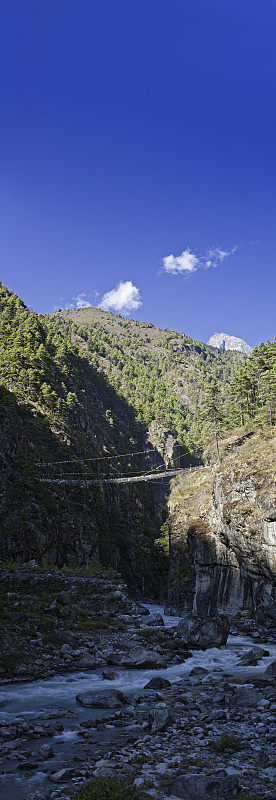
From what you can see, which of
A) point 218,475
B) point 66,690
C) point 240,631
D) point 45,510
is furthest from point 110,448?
point 66,690

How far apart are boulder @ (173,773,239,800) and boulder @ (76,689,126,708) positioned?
614 centimetres

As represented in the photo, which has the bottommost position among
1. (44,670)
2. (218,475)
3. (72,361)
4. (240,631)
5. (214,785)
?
(240,631)

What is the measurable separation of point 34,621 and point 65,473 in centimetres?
3748

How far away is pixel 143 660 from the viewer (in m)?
18.0

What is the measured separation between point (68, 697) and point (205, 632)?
39.4 feet

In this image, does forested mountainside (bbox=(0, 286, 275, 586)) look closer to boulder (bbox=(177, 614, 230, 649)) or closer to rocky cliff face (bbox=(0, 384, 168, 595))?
rocky cliff face (bbox=(0, 384, 168, 595))

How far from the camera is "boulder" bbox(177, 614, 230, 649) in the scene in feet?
73.6

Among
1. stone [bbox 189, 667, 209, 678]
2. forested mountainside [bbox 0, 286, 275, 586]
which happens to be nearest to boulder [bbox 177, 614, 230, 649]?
stone [bbox 189, 667, 209, 678]

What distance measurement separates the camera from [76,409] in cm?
7488

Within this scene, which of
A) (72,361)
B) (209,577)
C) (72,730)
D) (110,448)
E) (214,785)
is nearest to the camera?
(214,785)

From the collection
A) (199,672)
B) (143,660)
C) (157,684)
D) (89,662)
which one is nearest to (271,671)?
(199,672)

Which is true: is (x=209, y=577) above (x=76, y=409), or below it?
below

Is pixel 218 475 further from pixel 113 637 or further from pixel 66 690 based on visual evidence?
pixel 66 690

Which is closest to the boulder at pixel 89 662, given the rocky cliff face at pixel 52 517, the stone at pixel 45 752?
the stone at pixel 45 752
